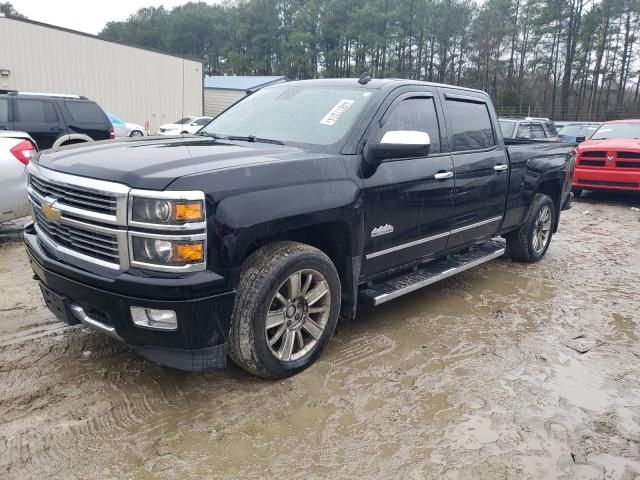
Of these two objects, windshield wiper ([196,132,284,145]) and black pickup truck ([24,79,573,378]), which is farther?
windshield wiper ([196,132,284,145])

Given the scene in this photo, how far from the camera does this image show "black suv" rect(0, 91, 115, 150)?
33.5ft

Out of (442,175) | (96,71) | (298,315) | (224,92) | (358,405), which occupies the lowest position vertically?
(358,405)

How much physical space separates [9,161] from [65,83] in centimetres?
2036

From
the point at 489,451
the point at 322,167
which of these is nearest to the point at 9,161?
the point at 322,167

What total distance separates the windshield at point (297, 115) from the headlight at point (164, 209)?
1.28 m

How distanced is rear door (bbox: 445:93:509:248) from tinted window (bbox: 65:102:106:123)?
8744mm

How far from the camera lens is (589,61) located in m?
45.8

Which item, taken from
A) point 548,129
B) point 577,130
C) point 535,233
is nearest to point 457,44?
point 577,130

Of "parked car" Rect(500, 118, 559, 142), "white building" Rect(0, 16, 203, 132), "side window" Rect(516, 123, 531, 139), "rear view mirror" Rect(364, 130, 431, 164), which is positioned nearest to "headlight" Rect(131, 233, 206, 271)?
"rear view mirror" Rect(364, 130, 431, 164)

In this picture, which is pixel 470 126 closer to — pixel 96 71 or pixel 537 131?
pixel 537 131

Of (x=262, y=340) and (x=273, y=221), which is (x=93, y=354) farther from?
(x=273, y=221)

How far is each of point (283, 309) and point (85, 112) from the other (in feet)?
31.7

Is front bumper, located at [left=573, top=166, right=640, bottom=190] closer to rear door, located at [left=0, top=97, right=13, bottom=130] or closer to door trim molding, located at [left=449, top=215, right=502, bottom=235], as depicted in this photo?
door trim molding, located at [left=449, top=215, right=502, bottom=235]

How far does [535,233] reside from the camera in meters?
6.32
